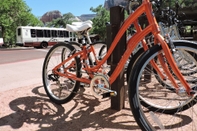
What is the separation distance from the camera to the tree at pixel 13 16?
2527 cm

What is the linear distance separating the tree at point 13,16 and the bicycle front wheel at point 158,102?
86.1 ft

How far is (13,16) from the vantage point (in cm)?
2731

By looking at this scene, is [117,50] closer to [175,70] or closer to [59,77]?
[175,70]

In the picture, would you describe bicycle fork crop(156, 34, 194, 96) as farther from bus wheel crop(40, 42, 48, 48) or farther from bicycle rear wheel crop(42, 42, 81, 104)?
bus wheel crop(40, 42, 48, 48)

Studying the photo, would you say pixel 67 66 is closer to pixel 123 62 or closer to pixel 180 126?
pixel 123 62

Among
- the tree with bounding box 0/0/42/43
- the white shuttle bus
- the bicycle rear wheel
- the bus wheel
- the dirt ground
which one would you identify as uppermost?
the tree with bounding box 0/0/42/43

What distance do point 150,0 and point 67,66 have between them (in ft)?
4.98

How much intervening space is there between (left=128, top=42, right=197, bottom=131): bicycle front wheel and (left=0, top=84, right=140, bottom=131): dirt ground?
278mm

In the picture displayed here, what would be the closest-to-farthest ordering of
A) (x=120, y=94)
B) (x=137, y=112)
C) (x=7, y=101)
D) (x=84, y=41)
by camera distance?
(x=137, y=112) < (x=120, y=94) < (x=84, y=41) < (x=7, y=101)

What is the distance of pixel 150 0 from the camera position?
205 centimetres

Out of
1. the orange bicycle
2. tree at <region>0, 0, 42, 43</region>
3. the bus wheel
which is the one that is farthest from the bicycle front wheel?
tree at <region>0, 0, 42, 43</region>

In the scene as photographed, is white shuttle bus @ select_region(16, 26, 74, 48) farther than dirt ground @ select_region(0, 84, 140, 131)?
Yes

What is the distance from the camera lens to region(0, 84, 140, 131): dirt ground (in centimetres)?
221

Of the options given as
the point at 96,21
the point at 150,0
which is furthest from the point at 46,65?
the point at 96,21
